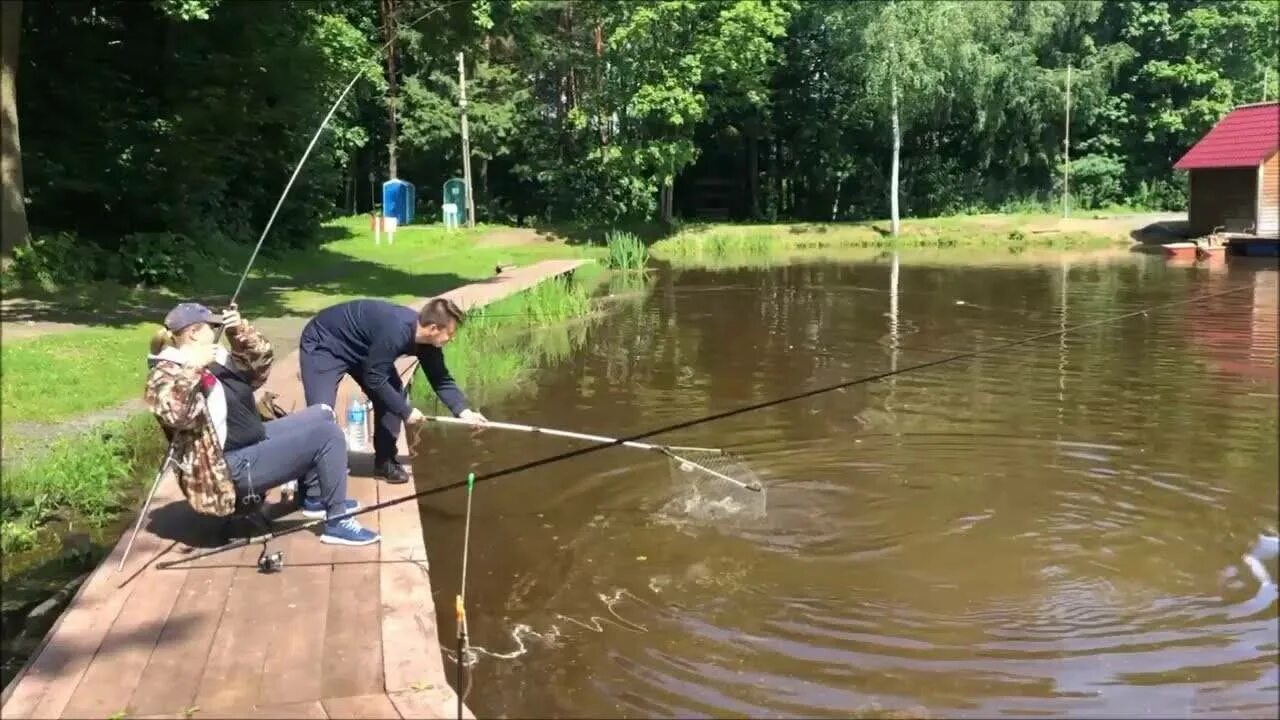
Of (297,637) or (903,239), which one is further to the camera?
(903,239)

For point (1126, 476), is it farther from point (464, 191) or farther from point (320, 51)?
point (464, 191)

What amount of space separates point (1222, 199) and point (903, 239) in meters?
8.55

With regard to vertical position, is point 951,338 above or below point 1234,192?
below

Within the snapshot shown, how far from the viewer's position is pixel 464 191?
34875 millimetres

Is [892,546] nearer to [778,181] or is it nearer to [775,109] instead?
[775,109]

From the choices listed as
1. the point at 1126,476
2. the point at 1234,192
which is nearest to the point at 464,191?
the point at 1234,192

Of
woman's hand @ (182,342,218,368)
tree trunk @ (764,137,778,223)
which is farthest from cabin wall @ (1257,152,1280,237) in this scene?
woman's hand @ (182,342,218,368)

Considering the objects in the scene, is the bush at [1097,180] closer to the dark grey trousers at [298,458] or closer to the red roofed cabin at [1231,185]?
the red roofed cabin at [1231,185]

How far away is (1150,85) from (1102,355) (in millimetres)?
28768

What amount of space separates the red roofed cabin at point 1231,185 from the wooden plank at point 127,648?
23673 millimetres

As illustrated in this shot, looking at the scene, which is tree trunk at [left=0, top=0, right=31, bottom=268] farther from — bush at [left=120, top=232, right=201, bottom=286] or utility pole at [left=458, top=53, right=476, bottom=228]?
utility pole at [left=458, top=53, right=476, bottom=228]

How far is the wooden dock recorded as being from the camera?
143 inches

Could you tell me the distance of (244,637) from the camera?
13.6 ft

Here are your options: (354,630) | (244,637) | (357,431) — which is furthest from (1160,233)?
(244,637)
